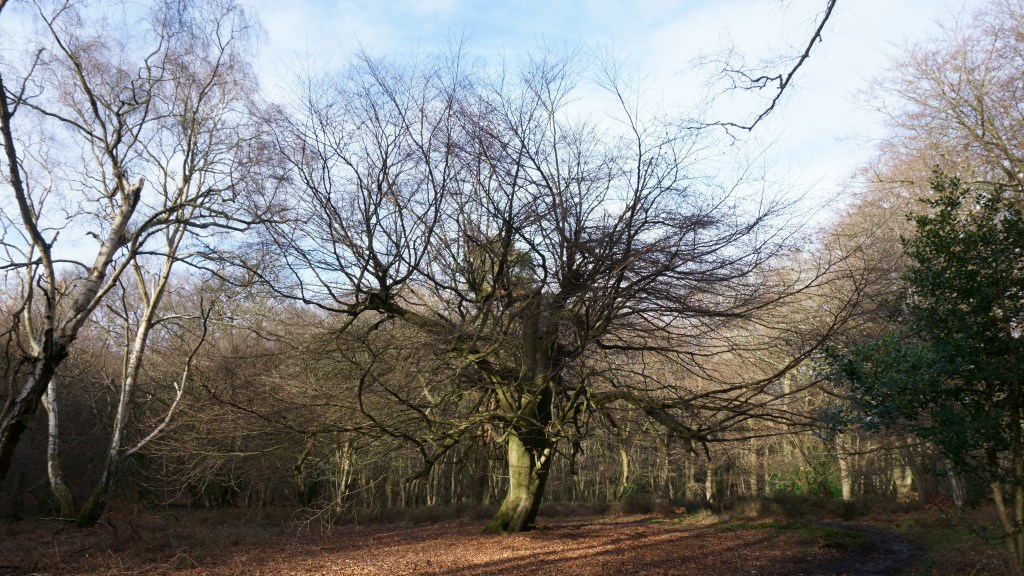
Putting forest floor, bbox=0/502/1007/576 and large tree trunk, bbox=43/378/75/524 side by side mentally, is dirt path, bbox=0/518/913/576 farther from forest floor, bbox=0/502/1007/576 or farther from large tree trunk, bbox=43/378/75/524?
large tree trunk, bbox=43/378/75/524

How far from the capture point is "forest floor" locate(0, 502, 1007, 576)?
871cm

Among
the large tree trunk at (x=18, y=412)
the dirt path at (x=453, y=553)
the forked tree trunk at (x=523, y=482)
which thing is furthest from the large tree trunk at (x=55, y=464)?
the large tree trunk at (x=18, y=412)

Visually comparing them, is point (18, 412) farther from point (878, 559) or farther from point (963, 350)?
point (878, 559)

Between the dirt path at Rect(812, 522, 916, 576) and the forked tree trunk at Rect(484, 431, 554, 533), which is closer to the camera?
the dirt path at Rect(812, 522, 916, 576)

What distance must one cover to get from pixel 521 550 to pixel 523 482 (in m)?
1.97

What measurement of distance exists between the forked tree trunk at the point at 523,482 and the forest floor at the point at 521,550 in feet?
1.30

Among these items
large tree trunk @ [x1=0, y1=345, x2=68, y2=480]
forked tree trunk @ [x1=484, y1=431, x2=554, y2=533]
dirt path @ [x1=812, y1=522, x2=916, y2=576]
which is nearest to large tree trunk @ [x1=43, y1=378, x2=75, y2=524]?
forked tree trunk @ [x1=484, y1=431, x2=554, y2=533]

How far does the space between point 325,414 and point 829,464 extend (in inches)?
762

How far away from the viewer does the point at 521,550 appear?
10.1 m

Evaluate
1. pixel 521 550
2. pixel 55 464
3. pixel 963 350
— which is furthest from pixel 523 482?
pixel 55 464

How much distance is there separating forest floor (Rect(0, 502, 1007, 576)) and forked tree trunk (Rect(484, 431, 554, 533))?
15.6 inches

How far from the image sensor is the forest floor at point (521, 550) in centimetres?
871

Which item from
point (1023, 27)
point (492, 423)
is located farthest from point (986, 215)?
point (492, 423)

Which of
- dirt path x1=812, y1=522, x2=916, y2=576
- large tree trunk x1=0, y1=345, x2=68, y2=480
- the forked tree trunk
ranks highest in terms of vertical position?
large tree trunk x1=0, y1=345, x2=68, y2=480
